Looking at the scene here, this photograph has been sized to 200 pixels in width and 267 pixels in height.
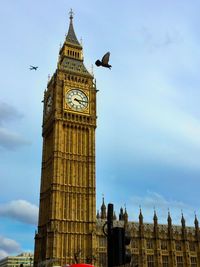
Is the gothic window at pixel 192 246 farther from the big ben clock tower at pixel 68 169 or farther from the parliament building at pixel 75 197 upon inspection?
the big ben clock tower at pixel 68 169

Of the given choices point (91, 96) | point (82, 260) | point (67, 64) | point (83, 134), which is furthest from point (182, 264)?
point (67, 64)

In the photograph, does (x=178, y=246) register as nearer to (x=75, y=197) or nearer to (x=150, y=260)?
(x=150, y=260)

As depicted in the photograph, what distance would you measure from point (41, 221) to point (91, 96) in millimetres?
25476

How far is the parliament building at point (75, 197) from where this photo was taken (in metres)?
65.6

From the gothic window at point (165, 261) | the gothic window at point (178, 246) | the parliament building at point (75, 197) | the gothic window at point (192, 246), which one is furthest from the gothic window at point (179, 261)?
the gothic window at point (192, 246)

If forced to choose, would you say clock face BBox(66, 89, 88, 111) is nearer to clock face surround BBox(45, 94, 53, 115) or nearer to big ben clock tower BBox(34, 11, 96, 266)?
big ben clock tower BBox(34, 11, 96, 266)

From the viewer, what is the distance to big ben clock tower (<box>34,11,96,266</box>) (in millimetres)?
65062

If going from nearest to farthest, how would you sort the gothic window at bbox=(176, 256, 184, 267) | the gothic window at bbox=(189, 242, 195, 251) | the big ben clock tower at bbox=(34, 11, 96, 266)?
1. the big ben clock tower at bbox=(34, 11, 96, 266)
2. the gothic window at bbox=(176, 256, 184, 267)
3. the gothic window at bbox=(189, 242, 195, 251)

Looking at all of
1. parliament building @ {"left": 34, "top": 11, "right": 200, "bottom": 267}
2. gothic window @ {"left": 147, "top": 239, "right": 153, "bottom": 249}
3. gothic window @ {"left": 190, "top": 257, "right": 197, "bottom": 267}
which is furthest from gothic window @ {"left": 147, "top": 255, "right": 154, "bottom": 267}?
gothic window @ {"left": 190, "top": 257, "right": 197, "bottom": 267}

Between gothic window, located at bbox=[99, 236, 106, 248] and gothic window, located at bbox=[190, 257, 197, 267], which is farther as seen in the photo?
gothic window, located at bbox=[190, 257, 197, 267]

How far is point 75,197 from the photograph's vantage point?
225ft

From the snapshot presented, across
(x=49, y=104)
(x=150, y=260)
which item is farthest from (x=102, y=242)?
(x=49, y=104)

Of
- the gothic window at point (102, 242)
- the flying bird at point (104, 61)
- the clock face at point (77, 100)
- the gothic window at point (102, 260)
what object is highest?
the clock face at point (77, 100)

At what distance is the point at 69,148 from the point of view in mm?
72125
